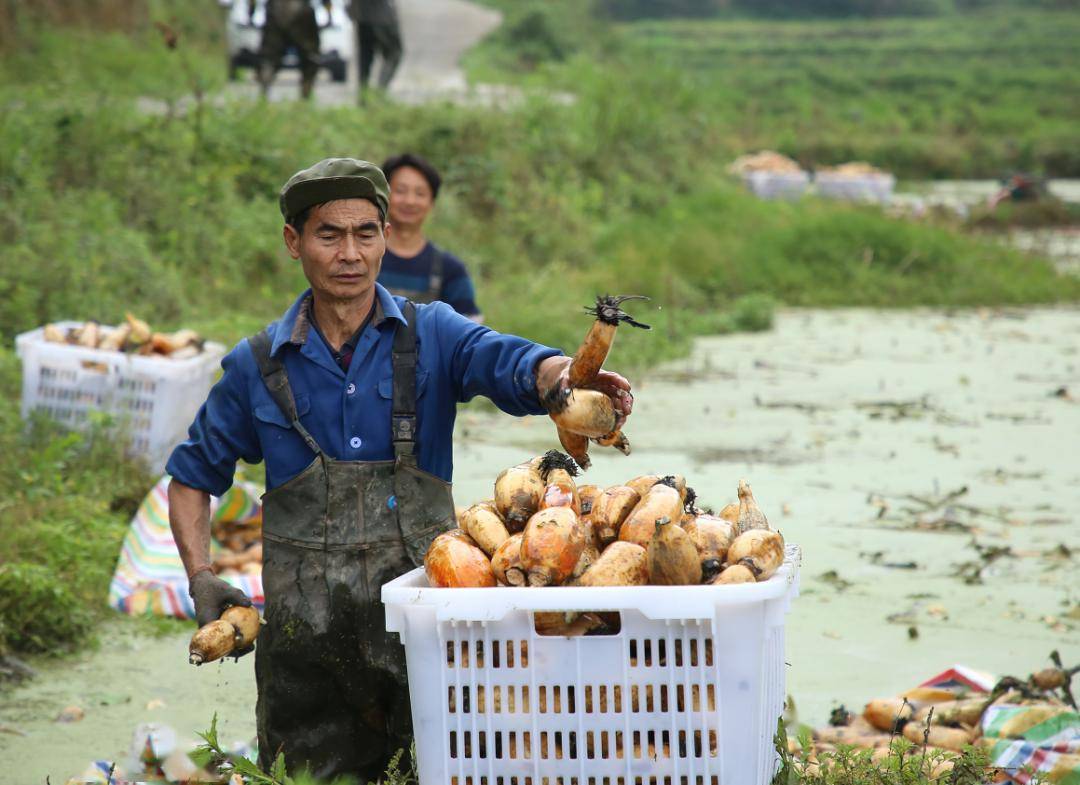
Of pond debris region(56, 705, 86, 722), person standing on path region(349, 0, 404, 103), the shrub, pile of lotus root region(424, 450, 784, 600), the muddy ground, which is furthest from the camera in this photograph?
person standing on path region(349, 0, 404, 103)

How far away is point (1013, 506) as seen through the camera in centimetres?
661

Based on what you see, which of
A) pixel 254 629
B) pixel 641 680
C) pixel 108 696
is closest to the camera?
pixel 641 680

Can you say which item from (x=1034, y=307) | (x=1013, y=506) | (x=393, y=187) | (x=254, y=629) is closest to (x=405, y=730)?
(x=254, y=629)

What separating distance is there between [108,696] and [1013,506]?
400cm

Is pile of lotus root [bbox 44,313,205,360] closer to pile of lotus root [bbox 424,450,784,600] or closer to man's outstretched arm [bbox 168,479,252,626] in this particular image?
man's outstretched arm [bbox 168,479,252,626]

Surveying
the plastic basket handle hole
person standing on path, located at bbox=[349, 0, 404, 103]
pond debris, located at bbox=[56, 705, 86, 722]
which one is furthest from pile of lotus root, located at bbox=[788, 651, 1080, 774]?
person standing on path, located at bbox=[349, 0, 404, 103]

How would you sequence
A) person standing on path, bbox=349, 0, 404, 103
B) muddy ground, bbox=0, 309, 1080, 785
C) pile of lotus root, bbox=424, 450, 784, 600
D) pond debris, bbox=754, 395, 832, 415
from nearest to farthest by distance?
pile of lotus root, bbox=424, 450, 784, 600 < muddy ground, bbox=0, 309, 1080, 785 < pond debris, bbox=754, 395, 832, 415 < person standing on path, bbox=349, 0, 404, 103

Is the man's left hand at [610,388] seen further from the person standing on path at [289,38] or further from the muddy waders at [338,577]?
the person standing on path at [289,38]

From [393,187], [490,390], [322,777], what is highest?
[393,187]

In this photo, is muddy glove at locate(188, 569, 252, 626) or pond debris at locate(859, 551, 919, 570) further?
pond debris at locate(859, 551, 919, 570)

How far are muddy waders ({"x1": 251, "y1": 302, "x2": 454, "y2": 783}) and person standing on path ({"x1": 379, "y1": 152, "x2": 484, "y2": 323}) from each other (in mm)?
2677

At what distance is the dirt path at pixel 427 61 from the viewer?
1501 centimetres

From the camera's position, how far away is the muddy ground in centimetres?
456

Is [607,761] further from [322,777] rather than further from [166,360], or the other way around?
[166,360]
